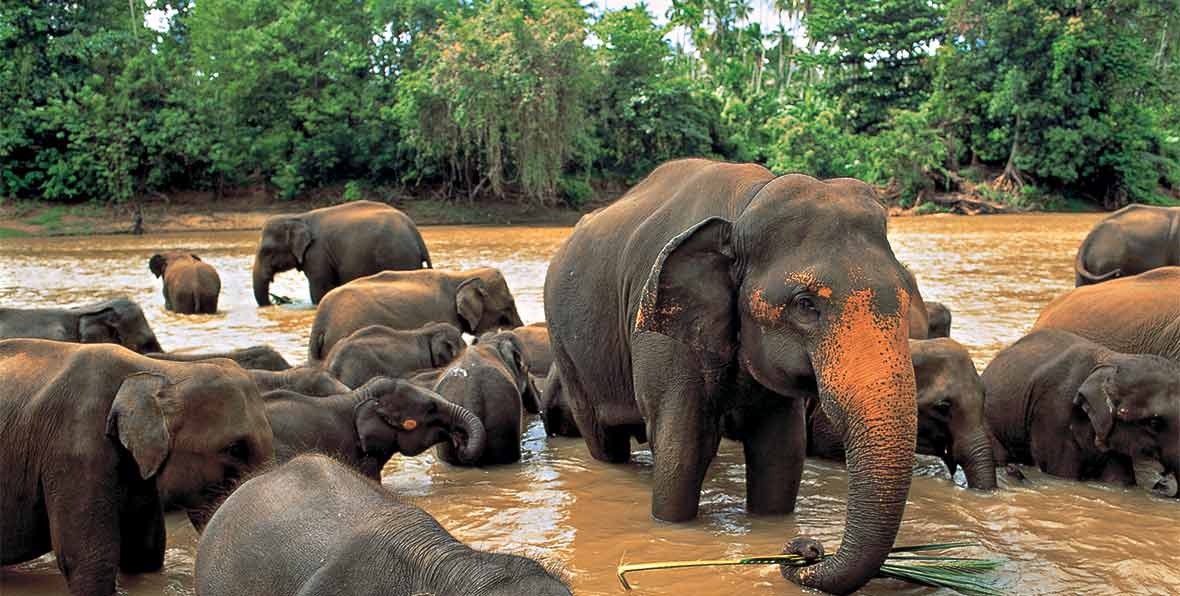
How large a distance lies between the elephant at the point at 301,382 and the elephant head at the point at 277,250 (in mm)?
9802

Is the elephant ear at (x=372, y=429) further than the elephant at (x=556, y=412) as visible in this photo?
No

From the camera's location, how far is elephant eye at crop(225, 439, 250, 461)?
441 cm

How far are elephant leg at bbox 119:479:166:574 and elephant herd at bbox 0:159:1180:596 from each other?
0.04ft

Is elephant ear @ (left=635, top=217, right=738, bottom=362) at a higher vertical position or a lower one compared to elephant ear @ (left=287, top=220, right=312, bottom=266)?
higher

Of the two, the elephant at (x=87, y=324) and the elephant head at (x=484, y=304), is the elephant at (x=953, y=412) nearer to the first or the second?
the elephant at (x=87, y=324)

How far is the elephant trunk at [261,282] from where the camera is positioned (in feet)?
53.8

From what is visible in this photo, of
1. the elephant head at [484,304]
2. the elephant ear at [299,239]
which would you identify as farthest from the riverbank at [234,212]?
the elephant head at [484,304]

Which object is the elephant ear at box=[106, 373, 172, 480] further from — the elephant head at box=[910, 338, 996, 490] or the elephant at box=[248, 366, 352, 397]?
the elephant head at box=[910, 338, 996, 490]

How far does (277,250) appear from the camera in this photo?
16.4 meters

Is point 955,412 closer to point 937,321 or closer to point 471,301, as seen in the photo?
point 937,321

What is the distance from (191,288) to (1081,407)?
463 inches

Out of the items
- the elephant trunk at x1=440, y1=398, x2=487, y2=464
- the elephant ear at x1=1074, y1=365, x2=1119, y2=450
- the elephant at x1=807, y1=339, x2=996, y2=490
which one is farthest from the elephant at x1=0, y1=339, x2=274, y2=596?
the elephant ear at x1=1074, y1=365, x2=1119, y2=450

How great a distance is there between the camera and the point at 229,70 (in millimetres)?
39031

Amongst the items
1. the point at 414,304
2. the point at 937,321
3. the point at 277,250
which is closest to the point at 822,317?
the point at 937,321
